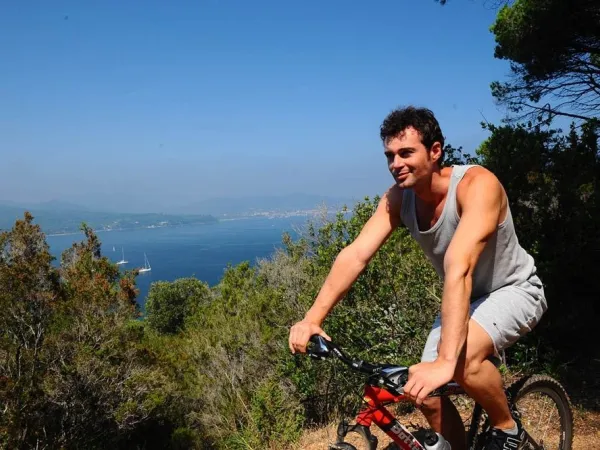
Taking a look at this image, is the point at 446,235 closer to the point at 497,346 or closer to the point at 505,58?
the point at 497,346

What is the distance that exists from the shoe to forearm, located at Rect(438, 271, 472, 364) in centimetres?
71

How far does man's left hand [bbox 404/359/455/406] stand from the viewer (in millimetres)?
1783

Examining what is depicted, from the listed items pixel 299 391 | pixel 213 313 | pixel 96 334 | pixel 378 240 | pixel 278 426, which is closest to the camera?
pixel 378 240

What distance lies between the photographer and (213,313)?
78.4 feet

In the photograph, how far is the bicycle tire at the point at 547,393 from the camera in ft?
8.38

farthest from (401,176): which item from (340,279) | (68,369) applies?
(68,369)

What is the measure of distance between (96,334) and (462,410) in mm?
14302

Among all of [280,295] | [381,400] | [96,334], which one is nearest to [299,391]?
[280,295]

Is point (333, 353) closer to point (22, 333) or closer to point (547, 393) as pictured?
point (547, 393)

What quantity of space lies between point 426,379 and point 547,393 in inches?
58.7

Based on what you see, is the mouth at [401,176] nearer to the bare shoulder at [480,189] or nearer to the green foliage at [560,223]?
the bare shoulder at [480,189]

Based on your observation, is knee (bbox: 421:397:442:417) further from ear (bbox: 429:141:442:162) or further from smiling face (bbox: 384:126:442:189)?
ear (bbox: 429:141:442:162)

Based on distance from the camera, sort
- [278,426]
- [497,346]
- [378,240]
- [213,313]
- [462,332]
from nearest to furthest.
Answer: [462,332]
[497,346]
[378,240]
[278,426]
[213,313]

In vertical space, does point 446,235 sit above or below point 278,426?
above
